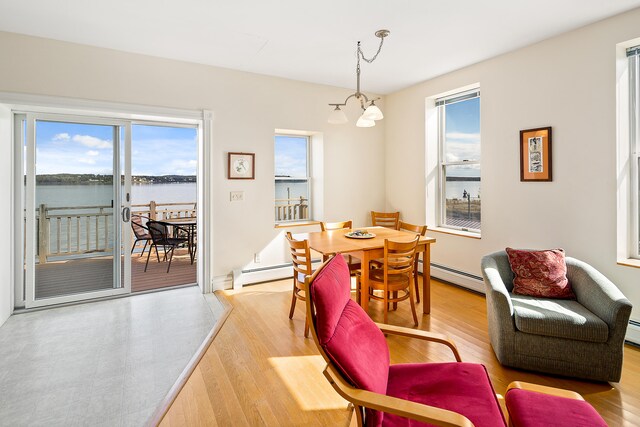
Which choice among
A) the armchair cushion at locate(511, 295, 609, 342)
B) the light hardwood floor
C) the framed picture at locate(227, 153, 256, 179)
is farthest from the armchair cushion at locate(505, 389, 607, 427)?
the framed picture at locate(227, 153, 256, 179)

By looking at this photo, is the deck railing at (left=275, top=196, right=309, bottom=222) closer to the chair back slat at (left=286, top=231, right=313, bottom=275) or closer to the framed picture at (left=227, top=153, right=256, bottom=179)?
the framed picture at (left=227, top=153, right=256, bottom=179)

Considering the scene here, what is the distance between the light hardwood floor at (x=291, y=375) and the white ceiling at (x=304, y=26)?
2.73 meters

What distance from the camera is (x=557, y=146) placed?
3.19 metres

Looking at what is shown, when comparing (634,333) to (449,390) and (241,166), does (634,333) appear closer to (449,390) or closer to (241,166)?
(449,390)

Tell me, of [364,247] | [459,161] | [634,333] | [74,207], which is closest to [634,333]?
[634,333]

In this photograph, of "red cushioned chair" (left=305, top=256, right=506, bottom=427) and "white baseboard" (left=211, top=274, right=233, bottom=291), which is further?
"white baseboard" (left=211, top=274, right=233, bottom=291)

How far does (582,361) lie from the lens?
2.21 m

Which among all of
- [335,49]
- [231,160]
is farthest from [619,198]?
[231,160]

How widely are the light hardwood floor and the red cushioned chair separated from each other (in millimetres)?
596

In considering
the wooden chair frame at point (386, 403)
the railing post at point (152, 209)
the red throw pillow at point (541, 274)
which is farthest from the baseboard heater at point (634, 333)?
the railing post at point (152, 209)

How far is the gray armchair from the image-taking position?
2.14m

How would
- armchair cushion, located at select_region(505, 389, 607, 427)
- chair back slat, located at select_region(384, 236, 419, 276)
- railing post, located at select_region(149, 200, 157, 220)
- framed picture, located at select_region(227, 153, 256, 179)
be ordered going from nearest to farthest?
armchair cushion, located at select_region(505, 389, 607, 427) → chair back slat, located at select_region(384, 236, 419, 276) → framed picture, located at select_region(227, 153, 256, 179) → railing post, located at select_region(149, 200, 157, 220)

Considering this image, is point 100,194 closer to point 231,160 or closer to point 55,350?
point 231,160

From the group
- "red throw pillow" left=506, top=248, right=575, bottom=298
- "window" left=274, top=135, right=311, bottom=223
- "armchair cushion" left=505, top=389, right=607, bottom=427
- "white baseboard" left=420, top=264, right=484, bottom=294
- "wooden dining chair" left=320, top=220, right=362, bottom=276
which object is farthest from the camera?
"window" left=274, top=135, right=311, bottom=223
